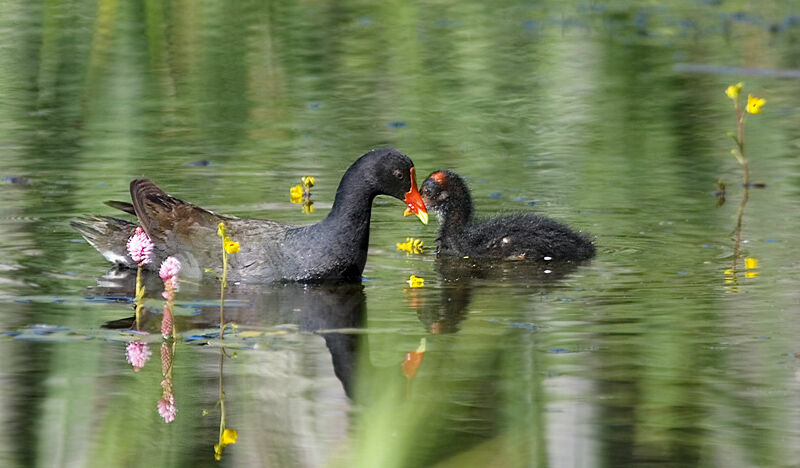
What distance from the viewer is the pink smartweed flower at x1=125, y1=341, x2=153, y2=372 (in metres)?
6.14

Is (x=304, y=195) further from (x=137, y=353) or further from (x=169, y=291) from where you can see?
(x=137, y=353)

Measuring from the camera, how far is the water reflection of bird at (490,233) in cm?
877

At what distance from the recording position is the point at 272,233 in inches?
326

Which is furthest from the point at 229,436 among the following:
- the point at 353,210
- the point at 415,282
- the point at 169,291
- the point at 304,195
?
the point at 304,195

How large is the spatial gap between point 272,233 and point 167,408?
2.97 meters

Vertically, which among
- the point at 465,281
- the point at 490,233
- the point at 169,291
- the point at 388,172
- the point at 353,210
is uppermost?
the point at 388,172

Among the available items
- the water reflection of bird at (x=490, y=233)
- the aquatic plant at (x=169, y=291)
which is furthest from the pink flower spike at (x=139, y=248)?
the water reflection of bird at (x=490, y=233)

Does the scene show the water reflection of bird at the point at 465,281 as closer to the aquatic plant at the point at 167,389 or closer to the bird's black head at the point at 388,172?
the bird's black head at the point at 388,172

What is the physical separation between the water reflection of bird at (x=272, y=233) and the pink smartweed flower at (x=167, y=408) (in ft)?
8.56

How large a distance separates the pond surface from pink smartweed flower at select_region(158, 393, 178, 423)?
4 centimetres

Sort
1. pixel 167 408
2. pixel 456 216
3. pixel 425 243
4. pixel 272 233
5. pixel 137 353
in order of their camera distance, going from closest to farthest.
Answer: pixel 167 408 < pixel 137 353 < pixel 272 233 < pixel 425 243 < pixel 456 216

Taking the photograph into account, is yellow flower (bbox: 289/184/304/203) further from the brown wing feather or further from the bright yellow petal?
the bright yellow petal

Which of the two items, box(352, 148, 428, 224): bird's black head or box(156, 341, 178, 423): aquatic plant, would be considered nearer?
box(156, 341, 178, 423): aquatic plant

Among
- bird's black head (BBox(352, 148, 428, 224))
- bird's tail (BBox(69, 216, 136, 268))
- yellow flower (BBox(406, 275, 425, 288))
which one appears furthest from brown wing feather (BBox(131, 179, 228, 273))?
yellow flower (BBox(406, 275, 425, 288))
